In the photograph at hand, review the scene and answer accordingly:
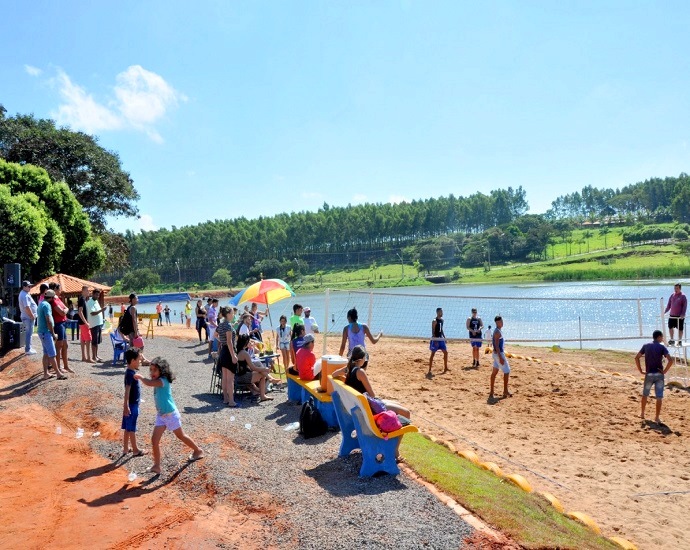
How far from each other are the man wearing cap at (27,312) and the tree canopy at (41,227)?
30.5ft

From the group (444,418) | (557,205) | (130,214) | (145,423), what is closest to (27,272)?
(130,214)

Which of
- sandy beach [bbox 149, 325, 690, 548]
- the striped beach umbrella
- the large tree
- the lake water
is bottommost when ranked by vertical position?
the lake water

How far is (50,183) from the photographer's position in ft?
84.3

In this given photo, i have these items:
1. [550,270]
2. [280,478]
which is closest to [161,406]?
[280,478]

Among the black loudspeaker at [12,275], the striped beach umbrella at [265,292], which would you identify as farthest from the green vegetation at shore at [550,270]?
the black loudspeaker at [12,275]

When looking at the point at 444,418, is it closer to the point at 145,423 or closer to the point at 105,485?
the point at 145,423

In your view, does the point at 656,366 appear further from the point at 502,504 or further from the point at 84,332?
the point at 84,332

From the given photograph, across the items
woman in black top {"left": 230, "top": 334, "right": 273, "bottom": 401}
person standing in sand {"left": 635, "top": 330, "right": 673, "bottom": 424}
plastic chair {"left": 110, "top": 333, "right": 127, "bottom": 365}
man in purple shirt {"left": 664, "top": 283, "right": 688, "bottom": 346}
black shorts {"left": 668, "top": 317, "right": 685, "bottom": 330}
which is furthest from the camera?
black shorts {"left": 668, "top": 317, "right": 685, "bottom": 330}

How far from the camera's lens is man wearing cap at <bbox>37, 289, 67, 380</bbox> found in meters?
10.4

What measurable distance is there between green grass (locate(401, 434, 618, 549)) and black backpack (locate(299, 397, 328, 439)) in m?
1.13

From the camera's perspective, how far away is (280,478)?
6.09m

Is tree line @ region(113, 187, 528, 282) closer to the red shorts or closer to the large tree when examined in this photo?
the large tree

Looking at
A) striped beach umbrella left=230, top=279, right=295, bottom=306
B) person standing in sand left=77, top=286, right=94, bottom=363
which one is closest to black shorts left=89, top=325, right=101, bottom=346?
person standing in sand left=77, top=286, right=94, bottom=363

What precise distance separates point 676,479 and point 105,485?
292 inches
